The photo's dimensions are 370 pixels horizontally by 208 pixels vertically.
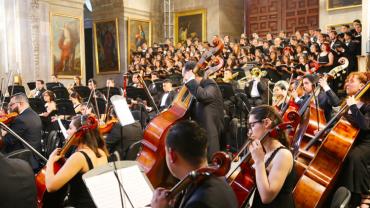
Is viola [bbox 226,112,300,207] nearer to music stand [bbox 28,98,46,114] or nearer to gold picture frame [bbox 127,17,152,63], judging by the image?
music stand [bbox 28,98,46,114]

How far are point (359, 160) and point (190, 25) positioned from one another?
15404 mm

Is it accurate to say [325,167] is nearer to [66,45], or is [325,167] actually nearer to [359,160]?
[359,160]

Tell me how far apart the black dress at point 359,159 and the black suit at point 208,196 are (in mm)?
2197

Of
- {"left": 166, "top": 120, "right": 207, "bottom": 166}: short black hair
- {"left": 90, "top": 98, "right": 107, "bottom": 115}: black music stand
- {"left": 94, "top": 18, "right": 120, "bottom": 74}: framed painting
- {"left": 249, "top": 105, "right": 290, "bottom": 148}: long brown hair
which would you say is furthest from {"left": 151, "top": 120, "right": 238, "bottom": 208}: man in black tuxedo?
{"left": 94, "top": 18, "right": 120, "bottom": 74}: framed painting

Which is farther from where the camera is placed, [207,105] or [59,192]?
[207,105]

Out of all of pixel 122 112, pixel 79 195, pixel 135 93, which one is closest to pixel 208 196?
pixel 79 195

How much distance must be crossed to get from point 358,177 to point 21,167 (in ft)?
9.33

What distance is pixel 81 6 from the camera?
16156mm

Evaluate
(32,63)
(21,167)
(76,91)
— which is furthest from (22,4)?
(21,167)

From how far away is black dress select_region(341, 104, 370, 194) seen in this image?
12.3ft

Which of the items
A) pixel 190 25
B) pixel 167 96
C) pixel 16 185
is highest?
pixel 190 25

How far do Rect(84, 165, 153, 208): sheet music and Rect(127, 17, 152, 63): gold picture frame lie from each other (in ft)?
50.0

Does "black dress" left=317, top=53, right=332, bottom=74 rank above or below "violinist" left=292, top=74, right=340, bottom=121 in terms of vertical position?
above

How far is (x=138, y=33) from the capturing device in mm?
18250
